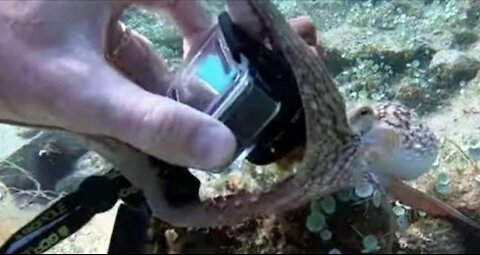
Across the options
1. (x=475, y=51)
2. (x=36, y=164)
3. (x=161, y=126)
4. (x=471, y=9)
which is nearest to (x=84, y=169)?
(x=161, y=126)

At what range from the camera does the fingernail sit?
104cm

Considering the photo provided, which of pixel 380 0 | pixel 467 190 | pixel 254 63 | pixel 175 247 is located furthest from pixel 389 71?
pixel 175 247

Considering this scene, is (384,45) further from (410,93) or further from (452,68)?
(410,93)

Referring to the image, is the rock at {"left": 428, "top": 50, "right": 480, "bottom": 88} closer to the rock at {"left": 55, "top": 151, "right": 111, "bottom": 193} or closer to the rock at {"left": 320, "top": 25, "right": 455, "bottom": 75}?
the rock at {"left": 320, "top": 25, "right": 455, "bottom": 75}

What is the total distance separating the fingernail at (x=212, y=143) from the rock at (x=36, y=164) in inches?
30.6

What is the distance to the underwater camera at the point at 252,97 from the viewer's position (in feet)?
3.63

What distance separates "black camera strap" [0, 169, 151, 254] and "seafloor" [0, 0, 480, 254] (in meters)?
0.02

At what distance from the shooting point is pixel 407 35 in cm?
292

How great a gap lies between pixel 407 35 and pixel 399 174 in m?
1.73

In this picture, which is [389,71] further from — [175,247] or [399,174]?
[175,247]

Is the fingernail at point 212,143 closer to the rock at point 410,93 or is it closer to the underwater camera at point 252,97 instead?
the underwater camera at point 252,97

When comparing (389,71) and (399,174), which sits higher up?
(399,174)

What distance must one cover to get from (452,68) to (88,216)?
6.00 ft

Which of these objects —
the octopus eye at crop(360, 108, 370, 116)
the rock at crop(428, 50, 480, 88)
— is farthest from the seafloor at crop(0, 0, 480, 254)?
the octopus eye at crop(360, 108, 370, 116)
